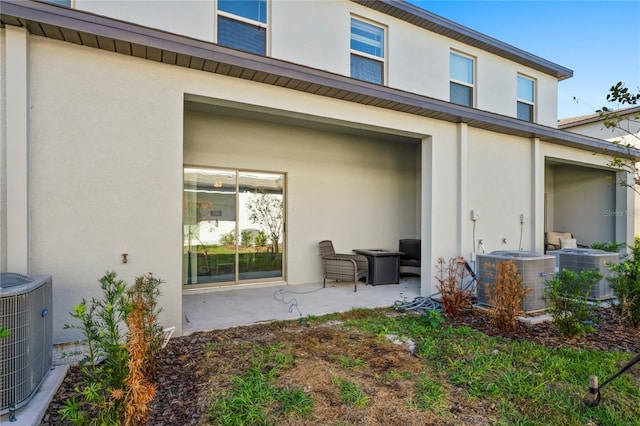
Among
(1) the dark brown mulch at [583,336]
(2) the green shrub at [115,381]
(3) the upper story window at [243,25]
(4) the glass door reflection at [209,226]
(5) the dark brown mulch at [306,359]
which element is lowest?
(1) the dark brown mulch at [583,336]

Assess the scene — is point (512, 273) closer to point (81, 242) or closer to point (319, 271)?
point (319, 271)

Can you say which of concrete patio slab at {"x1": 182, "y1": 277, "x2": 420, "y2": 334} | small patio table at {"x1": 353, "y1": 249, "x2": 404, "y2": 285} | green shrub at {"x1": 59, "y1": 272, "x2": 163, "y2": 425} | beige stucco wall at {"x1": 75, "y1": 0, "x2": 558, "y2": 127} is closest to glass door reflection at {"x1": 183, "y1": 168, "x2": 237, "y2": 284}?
concrete patio slab at {"x1": 182, "y1": 277, "x2": 420, "y2": 334}

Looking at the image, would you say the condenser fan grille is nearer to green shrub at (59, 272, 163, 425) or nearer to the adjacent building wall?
green shrub at (59, 272, 163, 425)

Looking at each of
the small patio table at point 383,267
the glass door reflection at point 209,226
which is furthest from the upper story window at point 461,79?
the glass door reflection at point 209,226

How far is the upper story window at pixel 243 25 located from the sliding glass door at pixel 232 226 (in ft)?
8.13

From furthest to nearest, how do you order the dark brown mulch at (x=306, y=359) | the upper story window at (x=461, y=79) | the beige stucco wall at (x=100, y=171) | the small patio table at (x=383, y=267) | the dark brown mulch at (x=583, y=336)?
the upper story window at (x=461, y=79) < the small patio table at (x=383, y=267) < the dark brown mulch at (x=583, y=336) < the beige stucco wall at (x=100, y=171) < the dark brown mulch at (x=306, y=359)

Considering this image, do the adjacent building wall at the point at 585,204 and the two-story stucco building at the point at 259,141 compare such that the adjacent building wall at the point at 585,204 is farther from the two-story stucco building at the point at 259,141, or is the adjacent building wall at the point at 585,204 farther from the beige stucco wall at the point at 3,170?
the beige stucco wall at the point at 3,170

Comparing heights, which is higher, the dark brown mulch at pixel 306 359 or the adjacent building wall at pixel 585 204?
the adjacent building wall at pixel 585 204

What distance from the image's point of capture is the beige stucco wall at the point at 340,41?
472cm

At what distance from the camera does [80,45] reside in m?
3.75

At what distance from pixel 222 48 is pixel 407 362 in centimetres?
424

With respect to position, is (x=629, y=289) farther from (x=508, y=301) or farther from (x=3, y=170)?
(x=3, y=170)

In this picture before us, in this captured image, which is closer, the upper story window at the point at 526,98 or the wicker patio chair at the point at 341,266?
the wicker patio chair at the point at 341,266

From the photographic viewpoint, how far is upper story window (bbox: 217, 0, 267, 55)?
5.20m
